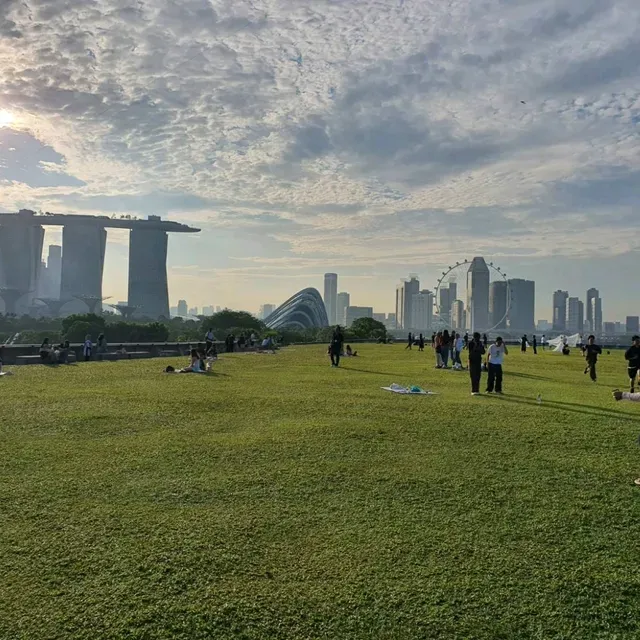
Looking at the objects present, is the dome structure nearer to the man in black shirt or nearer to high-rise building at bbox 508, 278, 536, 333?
high-rise building at bbox 508, 278, 536, 333

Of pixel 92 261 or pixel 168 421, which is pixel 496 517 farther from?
pixel 92 261

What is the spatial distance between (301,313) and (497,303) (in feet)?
134

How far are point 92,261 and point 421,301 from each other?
109562mm

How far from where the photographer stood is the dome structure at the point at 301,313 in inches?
4496

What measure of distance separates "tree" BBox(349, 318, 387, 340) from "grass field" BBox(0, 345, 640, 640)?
2149 inches

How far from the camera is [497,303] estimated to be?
9869 cm

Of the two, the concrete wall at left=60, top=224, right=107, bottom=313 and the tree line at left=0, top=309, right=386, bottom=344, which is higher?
Result: the concrete wall at left=60, top=224, right=107, bottom=313

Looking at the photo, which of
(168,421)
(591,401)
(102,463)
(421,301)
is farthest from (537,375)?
(421,301)

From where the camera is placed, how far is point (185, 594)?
12.5ft

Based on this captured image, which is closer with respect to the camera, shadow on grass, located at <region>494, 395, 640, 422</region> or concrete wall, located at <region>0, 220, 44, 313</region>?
shadow on grass, located at <region>494, 395, 640, 422</region>

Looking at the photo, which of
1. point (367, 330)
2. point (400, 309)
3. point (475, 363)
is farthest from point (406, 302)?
point (475, 363)

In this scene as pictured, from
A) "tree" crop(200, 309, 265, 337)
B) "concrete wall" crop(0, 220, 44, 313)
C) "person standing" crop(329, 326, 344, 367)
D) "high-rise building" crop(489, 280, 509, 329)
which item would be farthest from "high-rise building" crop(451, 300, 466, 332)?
"concrete wall" crop(0, 220, 44, 313)

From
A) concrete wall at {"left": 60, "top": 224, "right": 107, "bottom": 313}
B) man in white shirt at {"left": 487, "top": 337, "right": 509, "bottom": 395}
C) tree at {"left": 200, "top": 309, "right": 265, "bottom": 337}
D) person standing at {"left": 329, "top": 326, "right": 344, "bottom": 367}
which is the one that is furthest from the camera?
concrete wall at {"left": 60, "top": 224, "right": 107, "bottom": 313}

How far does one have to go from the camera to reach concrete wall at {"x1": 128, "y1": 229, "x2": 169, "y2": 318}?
587 feet
